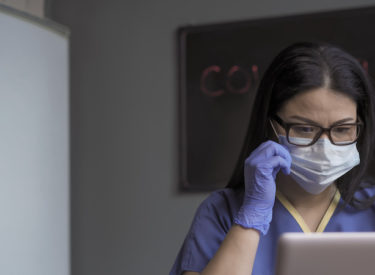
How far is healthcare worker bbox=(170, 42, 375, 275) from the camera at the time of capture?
3.74ft

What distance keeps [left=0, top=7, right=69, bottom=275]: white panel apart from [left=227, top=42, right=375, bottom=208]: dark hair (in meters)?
1.23

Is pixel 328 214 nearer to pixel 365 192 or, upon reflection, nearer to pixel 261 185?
pixel 365 192

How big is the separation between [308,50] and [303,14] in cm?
121

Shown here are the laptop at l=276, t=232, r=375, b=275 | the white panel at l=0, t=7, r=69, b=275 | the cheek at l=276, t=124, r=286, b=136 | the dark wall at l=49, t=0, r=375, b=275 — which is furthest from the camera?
the dark wall at l=49, t=0, r=375, b=275

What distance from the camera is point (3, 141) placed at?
2146mm

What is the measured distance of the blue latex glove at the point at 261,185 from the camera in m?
1.12

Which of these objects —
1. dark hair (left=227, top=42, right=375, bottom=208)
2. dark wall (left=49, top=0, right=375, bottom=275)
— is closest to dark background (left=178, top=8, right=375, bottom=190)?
dark wall (left=49, top=0, right=375, bottom=275)

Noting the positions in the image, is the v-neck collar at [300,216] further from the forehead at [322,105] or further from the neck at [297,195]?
the forehead at [322,105]

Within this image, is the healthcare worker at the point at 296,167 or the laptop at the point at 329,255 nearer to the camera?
the laptop at the point at 329,255

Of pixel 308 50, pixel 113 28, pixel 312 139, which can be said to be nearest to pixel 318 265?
pixel 312 139

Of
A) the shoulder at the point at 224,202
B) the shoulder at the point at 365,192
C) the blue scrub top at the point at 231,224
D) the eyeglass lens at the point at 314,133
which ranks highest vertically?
the eyeglass lens at the point at 314,133

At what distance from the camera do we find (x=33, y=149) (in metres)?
2.32

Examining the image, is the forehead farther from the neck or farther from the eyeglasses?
the neck

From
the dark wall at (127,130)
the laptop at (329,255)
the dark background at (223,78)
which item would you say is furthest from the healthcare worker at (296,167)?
the dark wall at (127,130)
